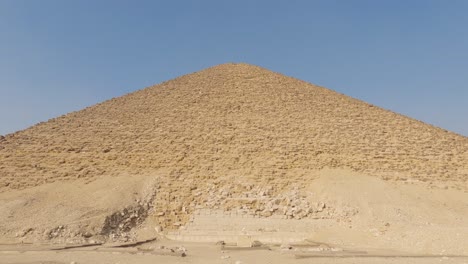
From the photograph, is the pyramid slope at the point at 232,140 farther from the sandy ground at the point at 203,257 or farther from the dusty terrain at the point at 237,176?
the sandy ground at the point at 203,257

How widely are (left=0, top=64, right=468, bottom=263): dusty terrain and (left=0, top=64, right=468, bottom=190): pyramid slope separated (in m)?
0.07

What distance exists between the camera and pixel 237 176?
17.6m

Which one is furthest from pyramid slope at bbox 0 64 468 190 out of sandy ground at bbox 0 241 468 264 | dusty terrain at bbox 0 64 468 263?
sandy ground at bbox 0 241 468 264

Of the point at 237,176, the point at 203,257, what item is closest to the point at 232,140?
the point at 237,176

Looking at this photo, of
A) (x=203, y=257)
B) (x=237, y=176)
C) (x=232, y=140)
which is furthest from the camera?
(x=232, y=140)

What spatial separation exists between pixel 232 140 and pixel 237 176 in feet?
9.11

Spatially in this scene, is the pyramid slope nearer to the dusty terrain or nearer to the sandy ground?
the dusty terrain

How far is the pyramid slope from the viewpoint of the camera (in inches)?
720

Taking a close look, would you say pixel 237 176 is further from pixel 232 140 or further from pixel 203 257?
pixel 203 257

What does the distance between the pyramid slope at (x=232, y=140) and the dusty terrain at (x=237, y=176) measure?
72 millimetres

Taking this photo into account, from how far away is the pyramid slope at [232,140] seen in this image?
720 inches

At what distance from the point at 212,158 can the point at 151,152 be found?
2.51m

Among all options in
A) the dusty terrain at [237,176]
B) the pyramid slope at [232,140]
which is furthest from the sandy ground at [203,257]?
the pyramid slope at [232,140]

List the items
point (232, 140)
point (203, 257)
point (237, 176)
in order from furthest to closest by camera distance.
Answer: point (232, 140)
point (237, 176)
point (203, 257)
